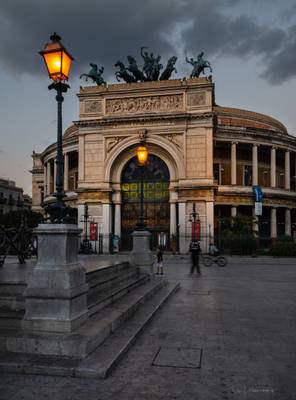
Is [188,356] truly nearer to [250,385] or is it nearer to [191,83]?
[250,385]

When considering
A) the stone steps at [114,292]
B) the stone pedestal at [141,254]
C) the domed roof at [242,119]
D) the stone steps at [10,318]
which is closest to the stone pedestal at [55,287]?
the stone steps at [10,318]

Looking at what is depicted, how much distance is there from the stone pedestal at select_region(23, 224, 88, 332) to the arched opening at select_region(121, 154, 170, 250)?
36619 millimetres

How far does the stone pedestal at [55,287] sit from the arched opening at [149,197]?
3662cm

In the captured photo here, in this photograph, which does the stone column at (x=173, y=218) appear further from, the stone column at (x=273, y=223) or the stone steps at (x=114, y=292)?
the stone steps at (x=114, y=292)

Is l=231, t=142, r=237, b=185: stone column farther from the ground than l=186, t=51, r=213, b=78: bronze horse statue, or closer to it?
closer to it

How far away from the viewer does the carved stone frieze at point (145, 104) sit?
41.8 m

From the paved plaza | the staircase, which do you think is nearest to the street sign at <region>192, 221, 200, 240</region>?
the paved plaza

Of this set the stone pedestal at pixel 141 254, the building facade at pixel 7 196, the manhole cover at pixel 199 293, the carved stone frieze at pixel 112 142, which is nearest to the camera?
the manhole cover at pixel 199 293

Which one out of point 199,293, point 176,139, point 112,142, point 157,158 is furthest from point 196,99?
point 199,293

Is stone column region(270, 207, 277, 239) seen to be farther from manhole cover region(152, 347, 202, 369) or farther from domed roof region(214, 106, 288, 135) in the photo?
manhole cover region(152, 347, 202, 369)

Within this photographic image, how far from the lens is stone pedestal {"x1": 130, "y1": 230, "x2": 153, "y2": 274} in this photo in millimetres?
14016

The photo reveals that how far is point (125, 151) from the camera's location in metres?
43.4

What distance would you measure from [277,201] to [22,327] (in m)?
47.5

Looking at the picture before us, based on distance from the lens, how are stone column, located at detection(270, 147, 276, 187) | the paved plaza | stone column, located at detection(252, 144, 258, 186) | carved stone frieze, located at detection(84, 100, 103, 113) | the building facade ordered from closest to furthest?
the paved plaza
carved stone frieze, located at detection(84, 100, 103, 113)
stone column, located at detection(252, 144, 258, 186)
stone column, located at detection(270, 147, 276, 187)
the building facade
